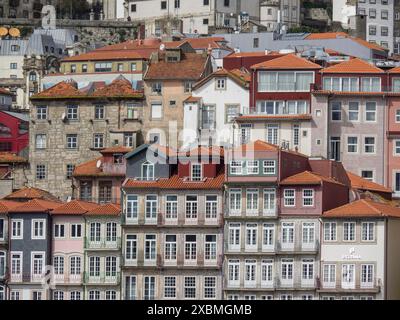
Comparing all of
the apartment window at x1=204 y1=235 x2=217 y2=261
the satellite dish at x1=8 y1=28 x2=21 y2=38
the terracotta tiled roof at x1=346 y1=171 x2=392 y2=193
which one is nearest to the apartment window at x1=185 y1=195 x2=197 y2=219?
the apartment window at x1=204 y1=235 x2=217 y2=261

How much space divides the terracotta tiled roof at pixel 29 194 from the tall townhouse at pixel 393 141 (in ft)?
47.8

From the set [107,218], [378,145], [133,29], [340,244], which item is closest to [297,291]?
[340,244]

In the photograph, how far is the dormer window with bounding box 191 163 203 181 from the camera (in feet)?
185

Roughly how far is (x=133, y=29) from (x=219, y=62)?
4387 cm

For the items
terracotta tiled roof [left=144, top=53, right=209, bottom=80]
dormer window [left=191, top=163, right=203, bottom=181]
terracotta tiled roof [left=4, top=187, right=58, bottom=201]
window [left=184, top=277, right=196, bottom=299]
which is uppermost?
terracotta tiled roof [left=144, top=53, right=209, bottom=80]

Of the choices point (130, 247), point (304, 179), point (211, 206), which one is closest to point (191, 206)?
point (211, 206)

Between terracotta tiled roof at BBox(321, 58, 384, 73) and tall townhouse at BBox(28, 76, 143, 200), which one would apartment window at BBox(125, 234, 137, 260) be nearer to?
tall townhouse at BBox(28, 76, 143, 200)

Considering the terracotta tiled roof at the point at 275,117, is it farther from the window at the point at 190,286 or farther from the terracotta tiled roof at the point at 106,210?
the window at the point at 190,286

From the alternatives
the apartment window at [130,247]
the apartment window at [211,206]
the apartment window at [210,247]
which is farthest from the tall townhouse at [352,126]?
the apartment window at [130,247]

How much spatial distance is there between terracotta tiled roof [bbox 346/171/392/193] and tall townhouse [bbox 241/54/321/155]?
8.98ft

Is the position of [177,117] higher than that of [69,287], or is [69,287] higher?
[177,117]

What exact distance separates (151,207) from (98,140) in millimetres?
16108

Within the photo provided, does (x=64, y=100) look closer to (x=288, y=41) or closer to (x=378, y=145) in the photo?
(x=378, y=145)
